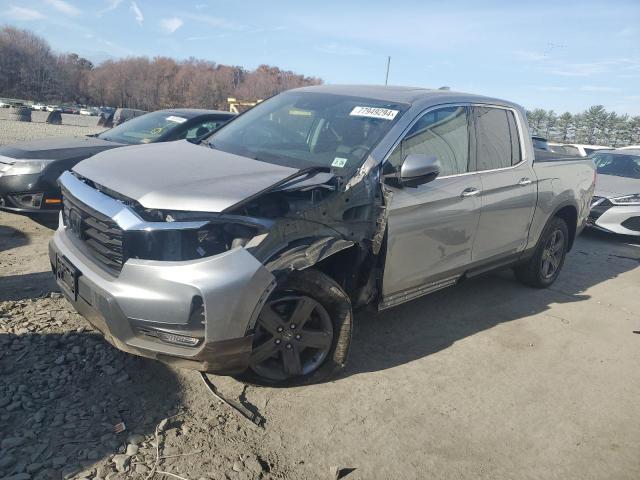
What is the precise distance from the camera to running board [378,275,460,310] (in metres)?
3.55

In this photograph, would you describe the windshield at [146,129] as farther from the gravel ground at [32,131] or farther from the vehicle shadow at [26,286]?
the gravel ground at [32,131]

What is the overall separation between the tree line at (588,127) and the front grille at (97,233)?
114 feet

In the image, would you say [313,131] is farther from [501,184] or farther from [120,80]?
[120,80]

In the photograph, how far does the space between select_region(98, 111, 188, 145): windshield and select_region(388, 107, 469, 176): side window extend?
3.64m

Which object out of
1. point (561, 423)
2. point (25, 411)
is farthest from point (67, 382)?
point (561, 423)

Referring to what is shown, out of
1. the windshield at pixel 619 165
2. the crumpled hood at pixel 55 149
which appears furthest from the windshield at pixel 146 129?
the windshield at pixel 619 165

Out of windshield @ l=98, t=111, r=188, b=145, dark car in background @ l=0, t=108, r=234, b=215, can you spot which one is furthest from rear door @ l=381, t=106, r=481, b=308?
windshield @ l=98, t=111, r=188, b=145

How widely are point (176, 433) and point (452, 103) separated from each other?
3.11 m

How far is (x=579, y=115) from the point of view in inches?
1391

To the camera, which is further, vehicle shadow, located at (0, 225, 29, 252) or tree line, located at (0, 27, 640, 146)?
tree line, located at (0, 27, 640, 146)

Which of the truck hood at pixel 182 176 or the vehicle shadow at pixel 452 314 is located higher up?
the truck hood at pixel 182 176

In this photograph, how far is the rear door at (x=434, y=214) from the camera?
3.44 m

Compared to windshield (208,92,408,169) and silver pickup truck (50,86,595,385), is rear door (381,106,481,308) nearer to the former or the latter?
silver pickup truck (50,86,595,385)

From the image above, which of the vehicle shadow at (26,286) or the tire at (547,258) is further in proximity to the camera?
the tire at (547,258)
